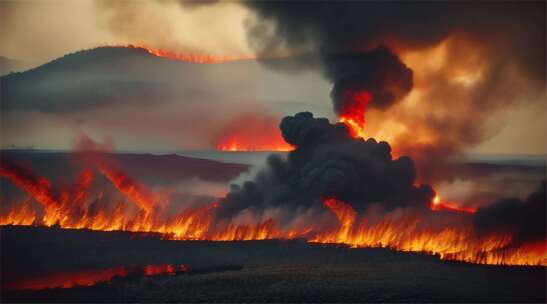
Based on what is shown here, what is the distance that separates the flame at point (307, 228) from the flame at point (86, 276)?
0.69 metres

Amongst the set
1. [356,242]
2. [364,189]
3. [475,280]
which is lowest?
[475,280]

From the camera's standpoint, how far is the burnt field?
4609cm

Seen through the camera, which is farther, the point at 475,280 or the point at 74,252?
the point at 74,252

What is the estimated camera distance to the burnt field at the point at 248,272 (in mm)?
46094

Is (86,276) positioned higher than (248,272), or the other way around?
(248,272)

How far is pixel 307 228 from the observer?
7175cm

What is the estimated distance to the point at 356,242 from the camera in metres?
67.4

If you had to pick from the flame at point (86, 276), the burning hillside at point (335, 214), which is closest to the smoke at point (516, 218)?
the burning hillside at point (335, 214)

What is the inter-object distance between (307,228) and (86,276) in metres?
26.5

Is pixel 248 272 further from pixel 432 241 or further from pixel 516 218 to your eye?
pixel 516 218

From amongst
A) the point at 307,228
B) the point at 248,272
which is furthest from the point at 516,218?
the point at 248,272

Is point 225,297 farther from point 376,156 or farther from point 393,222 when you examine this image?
point 376,156

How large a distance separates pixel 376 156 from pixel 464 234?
60.5 ft

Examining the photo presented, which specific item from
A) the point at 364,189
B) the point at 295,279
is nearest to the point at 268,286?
the point at 295,279
